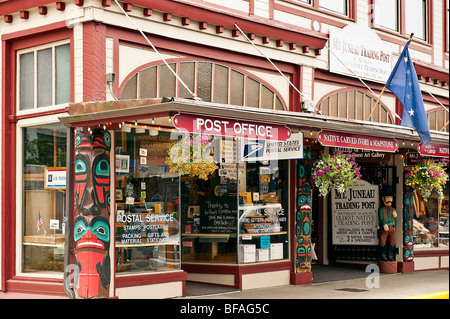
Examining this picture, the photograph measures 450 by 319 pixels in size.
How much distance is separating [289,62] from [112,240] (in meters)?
5.74

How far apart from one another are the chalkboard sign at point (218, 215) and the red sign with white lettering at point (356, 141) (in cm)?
241

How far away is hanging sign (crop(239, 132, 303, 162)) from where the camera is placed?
39.1 feet

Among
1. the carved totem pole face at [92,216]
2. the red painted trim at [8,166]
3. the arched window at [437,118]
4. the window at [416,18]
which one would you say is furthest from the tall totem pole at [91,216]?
the arched window at [437,118]

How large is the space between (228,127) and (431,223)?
954cm

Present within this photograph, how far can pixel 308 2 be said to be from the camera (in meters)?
14.6

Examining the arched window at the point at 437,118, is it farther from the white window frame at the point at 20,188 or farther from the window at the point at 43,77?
the white window frame at the point at 20,188

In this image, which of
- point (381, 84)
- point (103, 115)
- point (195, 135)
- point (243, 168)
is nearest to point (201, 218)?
point (243, 168)

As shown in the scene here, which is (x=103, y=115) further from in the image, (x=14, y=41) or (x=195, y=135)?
(x=14, y=41)

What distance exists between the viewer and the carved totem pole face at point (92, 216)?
10305 millimetres

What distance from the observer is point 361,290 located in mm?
13289

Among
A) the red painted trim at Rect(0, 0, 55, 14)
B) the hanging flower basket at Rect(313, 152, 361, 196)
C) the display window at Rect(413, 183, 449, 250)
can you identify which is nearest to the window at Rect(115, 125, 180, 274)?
the red painted trim at Rect(0, 0, 55, 14)

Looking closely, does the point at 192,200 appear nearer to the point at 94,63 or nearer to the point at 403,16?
the point at 94,63

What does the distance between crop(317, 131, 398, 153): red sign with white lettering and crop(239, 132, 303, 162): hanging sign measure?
0.47 metres

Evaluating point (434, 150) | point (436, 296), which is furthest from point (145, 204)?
point (434, 150)
